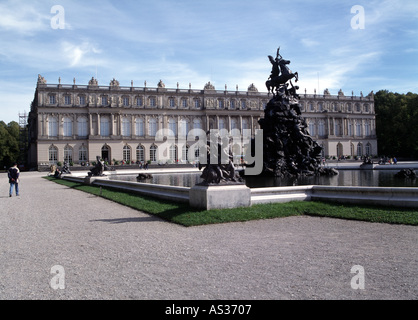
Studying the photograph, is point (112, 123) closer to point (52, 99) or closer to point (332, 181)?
point (52, 99)

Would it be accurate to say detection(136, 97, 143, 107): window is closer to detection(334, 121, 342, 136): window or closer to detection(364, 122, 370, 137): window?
detection(334, 121, 342, 136): window

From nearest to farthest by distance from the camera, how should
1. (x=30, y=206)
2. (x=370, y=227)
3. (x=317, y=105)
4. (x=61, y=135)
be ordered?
(x=370, y=227)
(x=30, y=206)
(x=61, y=135)
(x=317, y=105)

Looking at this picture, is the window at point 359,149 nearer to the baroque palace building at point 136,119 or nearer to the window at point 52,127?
the baroque palace building at point 136,119

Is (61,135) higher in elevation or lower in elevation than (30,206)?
higher

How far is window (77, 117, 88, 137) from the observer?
65.4 metres

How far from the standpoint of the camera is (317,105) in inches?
3194

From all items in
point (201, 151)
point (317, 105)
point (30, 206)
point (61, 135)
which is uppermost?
point (317, 105)

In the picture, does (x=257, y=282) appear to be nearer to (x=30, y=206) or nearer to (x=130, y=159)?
(x=30, y=206)

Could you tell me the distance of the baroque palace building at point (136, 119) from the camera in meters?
63.7

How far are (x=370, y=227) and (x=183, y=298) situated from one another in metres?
5.03

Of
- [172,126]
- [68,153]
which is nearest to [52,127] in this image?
[68,153]

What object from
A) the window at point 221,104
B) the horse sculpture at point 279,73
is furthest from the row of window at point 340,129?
the horse sculpture at point 279,73

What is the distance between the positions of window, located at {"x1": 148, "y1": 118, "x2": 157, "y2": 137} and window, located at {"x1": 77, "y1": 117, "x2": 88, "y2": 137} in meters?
12.0
